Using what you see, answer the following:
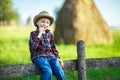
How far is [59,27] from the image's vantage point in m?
18.9

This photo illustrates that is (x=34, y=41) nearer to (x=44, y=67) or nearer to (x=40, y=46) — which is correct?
(x=40, y=46)

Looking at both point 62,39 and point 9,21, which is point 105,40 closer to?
point 62,39

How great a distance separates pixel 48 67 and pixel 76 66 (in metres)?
0.80

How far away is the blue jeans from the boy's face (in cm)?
50

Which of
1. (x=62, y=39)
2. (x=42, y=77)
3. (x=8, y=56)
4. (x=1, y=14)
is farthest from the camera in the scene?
(x=1, y=14)

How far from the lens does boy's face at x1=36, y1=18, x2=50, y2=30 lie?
552 cm

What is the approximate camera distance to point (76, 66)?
6039mm

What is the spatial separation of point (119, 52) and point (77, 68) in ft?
33.7

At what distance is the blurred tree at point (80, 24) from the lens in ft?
60.0

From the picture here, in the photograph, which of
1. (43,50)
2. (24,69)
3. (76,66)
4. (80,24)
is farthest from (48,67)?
(80,24)

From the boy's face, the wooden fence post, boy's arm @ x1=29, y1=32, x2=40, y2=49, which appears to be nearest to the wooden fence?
the wooden fence post

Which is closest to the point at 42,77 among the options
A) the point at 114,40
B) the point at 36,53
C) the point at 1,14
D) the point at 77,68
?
the point at 36,53

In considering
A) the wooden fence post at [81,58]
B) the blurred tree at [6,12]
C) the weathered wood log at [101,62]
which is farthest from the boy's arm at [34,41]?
the blurred tree at [6,12]

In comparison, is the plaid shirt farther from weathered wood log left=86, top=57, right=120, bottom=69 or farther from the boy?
weathered wood log left=86, top=57, right=120, bottom=69
